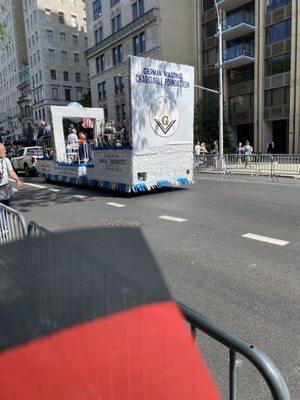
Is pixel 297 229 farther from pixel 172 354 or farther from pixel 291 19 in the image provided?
pixel 291 19

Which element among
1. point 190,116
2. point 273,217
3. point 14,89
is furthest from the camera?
point 14,89

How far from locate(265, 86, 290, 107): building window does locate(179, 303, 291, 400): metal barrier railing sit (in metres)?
31.3

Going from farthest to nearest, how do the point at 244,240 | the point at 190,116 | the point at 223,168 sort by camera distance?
the point at 223,168 → the point at 190,116 → the point at 244,240

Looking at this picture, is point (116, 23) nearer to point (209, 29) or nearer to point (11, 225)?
point (209, 29)

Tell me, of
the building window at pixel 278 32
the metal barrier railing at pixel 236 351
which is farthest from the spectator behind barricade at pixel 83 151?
the building window at pixel 278 32

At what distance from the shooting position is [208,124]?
32.2 meters

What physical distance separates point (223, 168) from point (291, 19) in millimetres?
17310

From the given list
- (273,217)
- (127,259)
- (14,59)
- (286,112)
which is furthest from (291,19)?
(14,59)

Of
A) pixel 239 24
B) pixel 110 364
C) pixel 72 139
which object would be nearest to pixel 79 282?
pixel 110 364

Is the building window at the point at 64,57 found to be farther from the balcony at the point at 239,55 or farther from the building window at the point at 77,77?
the balcony at the point at 239,55

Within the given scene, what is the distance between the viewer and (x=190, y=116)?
12578mm

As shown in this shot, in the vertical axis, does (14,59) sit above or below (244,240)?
above

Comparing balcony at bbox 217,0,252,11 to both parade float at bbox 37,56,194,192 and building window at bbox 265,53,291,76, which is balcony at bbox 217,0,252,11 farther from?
parade float at bbox 37,56,194,192

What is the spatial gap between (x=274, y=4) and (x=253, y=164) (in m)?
19.3
